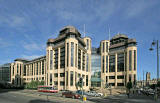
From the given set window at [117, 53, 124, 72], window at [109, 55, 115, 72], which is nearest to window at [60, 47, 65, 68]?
window at [109, 55, 115, 72]

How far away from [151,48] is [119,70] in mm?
64223

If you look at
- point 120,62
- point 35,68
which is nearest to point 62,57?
point 120,62

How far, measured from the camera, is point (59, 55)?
74.6 metres

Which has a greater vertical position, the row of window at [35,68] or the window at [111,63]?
the window at [111,63]

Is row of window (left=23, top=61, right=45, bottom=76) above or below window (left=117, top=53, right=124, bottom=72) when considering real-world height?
below

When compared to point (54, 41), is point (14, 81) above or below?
below

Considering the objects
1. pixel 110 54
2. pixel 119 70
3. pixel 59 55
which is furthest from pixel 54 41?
pixel 119 70

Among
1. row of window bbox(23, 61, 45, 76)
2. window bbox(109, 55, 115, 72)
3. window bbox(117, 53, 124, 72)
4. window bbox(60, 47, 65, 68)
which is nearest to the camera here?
window bbox(60, 47, 65, 68)

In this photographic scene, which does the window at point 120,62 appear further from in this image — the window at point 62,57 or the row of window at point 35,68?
the row of window at point 35,68

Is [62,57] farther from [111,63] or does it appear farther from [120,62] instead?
[120,62]

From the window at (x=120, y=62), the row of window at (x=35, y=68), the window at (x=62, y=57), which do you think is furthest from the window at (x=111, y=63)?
the row of window at (x=35, y=68)

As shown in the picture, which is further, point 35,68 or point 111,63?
point 35,68

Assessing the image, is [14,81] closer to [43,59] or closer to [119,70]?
[43,59]

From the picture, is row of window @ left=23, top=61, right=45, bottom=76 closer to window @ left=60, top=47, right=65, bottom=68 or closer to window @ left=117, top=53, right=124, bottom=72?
window @ left=60, top=47, right=65, bottom=68
